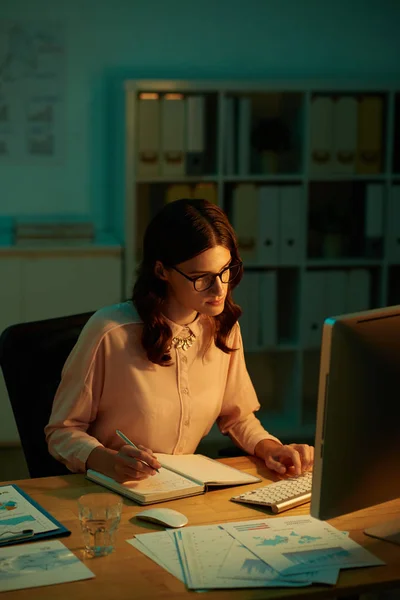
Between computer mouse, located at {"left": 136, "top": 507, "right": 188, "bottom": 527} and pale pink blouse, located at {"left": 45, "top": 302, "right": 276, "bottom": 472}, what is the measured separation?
0.33 m

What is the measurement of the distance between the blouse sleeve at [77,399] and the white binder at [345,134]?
2.50 meters

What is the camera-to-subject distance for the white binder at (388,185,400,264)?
4480mm

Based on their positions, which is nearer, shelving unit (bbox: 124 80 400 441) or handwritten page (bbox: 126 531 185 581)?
handwritten page (bbox: 126 531 185 581)

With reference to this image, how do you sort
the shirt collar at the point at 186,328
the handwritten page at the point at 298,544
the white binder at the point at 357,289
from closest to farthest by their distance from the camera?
the handwritten page at the point at 298,544 < the shirt collar at the point at 186,328 < the white binder at the point at 357,289

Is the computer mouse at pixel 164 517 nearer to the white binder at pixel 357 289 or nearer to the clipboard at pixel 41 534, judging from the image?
the clipboard at pixel 41 534

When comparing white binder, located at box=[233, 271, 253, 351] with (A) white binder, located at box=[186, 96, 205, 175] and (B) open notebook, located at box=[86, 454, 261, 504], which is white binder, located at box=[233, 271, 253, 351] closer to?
(A) white binder, located at box=[186, 96, 205, 175]

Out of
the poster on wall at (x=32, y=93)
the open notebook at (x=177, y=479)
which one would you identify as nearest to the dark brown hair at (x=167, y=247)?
the open notebook at (x=177, y=479)

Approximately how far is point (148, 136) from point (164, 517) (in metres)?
2.70

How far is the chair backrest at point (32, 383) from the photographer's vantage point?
7.47ft

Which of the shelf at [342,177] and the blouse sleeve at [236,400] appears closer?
the blouse sleeve at [236,400]

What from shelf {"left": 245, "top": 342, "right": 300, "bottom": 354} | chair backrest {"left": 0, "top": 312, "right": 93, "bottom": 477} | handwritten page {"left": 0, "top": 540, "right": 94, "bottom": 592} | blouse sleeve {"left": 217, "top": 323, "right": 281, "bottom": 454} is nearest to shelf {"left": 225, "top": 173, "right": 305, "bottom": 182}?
shelf {"left": 245, "top": 342, "right": 300, "bottom": 354}

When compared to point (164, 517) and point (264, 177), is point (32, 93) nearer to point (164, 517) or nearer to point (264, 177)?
point (264, 177)

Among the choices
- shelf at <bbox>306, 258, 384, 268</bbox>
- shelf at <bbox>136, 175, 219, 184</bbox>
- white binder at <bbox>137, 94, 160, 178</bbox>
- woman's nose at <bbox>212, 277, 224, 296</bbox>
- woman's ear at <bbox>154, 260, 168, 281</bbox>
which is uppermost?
white binder at <bbox>137, 94, 160, 178</bbox>

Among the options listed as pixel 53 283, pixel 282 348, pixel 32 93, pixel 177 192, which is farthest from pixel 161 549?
pixel 32 93
